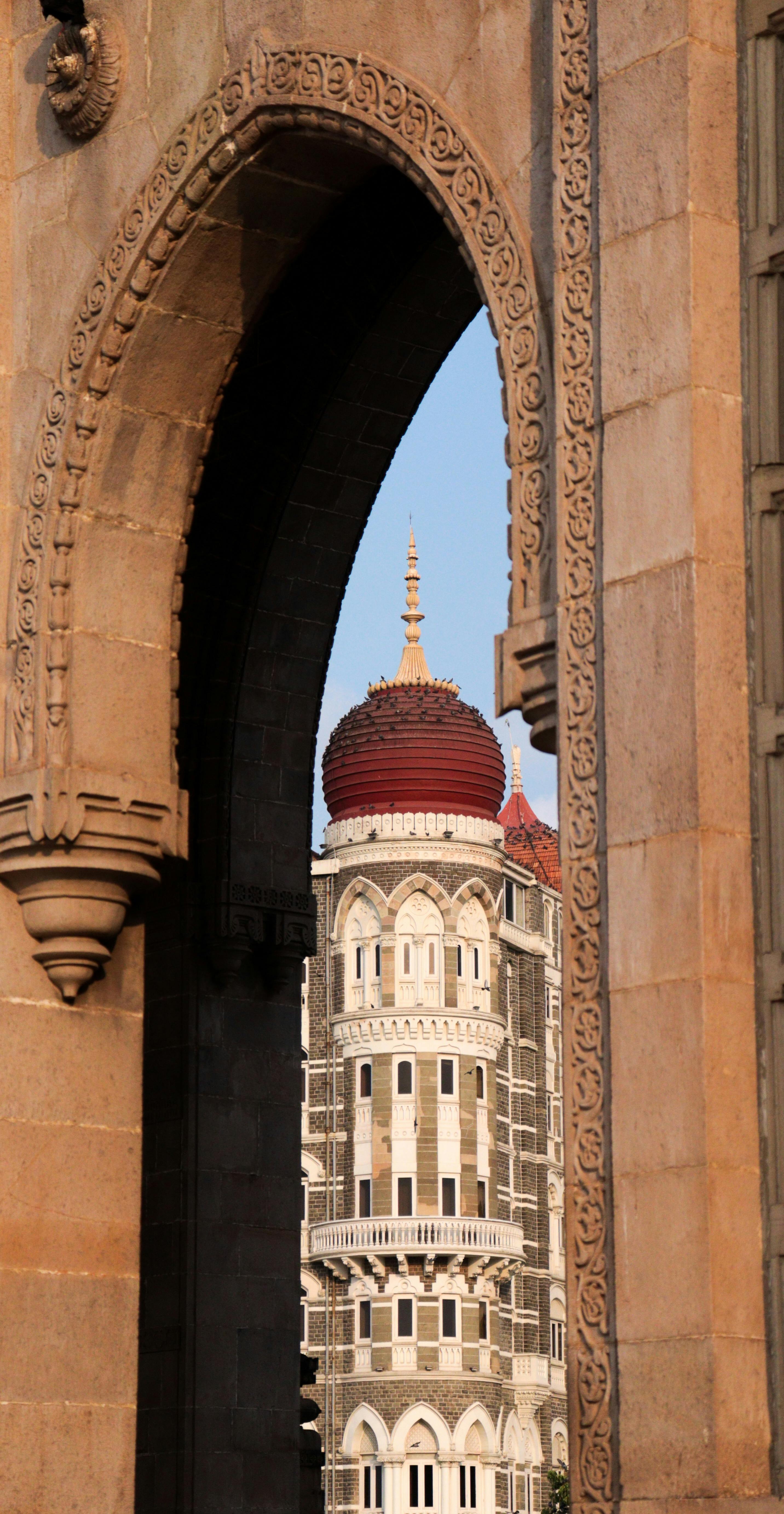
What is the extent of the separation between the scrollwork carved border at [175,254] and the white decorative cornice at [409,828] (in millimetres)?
65060

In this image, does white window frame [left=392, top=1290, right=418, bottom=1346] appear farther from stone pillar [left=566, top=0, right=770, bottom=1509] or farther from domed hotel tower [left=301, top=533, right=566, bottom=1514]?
stone pillar [left=566, top=0, right=770, bottom=1509]

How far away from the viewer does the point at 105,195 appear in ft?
32.4

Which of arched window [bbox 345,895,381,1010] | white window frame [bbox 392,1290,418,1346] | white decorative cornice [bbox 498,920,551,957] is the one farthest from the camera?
white decorative cornice [bbox 498,920,551,957]

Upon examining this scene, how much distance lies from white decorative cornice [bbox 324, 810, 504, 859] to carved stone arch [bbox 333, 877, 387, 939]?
1.28 m

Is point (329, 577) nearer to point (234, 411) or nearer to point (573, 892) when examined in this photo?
point (234, 411)

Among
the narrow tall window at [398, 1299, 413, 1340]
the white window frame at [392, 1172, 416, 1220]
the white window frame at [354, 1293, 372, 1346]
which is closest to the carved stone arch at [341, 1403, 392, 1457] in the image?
the white window frame at [354, 1293, 372, 1346]

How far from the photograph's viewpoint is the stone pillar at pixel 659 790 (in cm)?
648

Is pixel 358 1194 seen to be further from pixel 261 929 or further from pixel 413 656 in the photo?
pixel 261 929

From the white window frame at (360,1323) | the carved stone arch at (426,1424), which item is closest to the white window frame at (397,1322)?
the white window frame at (360,1323)

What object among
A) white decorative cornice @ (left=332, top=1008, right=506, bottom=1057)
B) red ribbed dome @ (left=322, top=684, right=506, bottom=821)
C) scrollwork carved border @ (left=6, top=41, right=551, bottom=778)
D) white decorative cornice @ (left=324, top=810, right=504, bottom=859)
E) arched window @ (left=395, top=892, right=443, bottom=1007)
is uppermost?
red ribbed dome @ (left=322, top=684, right=506, bottom=821)

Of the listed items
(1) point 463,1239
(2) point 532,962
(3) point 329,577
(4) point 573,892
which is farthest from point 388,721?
(4) point 573,892

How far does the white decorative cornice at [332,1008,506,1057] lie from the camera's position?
75.9 meters

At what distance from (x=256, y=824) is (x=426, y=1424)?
64.2 meters

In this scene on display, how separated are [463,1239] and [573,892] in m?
68.6
